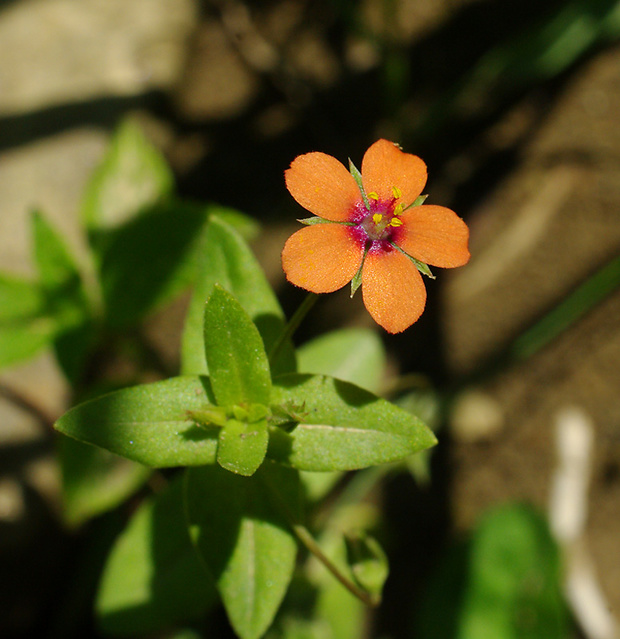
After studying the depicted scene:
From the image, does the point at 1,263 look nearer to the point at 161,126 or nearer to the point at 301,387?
the point at 161,126

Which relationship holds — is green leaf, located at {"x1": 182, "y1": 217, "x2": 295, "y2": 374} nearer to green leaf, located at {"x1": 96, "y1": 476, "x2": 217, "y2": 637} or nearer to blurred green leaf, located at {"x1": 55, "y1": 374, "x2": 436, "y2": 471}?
blurred green leaf, located at {"x1": 55, "y1": 374, "x2": 436, "y2": 471}

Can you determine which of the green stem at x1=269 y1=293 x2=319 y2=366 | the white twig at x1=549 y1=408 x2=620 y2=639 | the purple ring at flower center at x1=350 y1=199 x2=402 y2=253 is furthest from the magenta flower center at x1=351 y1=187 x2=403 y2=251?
the white twig at x1=549 y1=408 x2=620 y2=639

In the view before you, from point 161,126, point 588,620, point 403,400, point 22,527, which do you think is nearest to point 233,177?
point 161,126

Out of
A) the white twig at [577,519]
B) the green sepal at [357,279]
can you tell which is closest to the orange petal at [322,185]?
the green sepal at [357,279]

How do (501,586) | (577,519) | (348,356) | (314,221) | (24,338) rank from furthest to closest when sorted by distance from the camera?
(577,519) < (501,586) < (348,356) < (24,338) < (314,221)

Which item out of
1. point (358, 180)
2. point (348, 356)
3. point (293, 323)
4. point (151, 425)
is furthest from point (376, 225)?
point (348, 356)

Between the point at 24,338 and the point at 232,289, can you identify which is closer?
the point at 232,289

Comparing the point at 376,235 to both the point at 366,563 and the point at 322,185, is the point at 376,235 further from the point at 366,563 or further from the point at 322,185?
the point at 366,563
